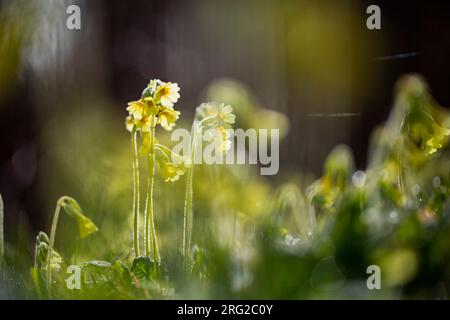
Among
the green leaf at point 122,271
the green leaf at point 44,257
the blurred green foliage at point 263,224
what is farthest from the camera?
the green leaf at point 44,257

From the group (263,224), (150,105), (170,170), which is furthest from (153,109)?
(263,224)

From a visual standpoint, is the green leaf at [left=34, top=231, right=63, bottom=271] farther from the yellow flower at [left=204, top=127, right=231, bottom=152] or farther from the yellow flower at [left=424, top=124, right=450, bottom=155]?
the yellow flower at [left=424, top=124, right=450, bottom=155]

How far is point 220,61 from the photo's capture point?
1.56 metres

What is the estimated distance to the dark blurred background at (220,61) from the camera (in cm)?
151

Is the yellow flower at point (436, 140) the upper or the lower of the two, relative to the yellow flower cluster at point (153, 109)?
lower

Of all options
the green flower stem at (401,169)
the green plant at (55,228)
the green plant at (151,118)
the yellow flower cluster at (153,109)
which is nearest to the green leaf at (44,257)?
the green plant at (55,228)

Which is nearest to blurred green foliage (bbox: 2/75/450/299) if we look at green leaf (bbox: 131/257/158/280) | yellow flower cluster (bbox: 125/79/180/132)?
green leaf (bbox: 131/257/158/280)

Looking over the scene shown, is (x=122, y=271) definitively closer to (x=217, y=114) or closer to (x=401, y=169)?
(x=217, y=114)

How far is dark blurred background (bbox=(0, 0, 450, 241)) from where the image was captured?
151 cm

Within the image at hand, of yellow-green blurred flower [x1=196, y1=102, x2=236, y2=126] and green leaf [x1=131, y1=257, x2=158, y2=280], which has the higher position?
yellow-green blurred flower [x1=196, y1=102, x2=236, y2=126]

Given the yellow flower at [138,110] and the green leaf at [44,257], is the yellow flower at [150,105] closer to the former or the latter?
the yellow flower at [138,110]

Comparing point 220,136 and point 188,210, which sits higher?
point 220,136

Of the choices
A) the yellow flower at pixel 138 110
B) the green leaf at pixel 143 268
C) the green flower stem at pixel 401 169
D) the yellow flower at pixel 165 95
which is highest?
the yellow flower at pixel 165 95
